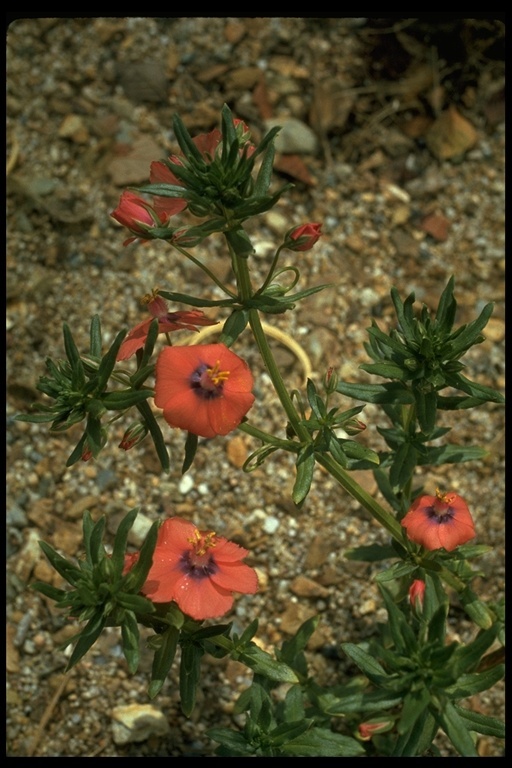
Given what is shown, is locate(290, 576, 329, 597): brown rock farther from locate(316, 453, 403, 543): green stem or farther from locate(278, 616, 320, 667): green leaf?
locate(316, 453, 403, 543): green stem

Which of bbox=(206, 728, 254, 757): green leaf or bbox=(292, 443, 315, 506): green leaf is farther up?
bbox=(292, 443, 315, 506): green leaf

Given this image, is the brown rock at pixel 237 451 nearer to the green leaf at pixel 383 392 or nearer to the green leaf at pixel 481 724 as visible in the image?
the green leaf at pixel 383 392

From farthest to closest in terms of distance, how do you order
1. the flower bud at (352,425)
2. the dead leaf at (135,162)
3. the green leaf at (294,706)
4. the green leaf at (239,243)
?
the dead leaf at (135,162) → the green leaf at (294,706) → the flower bud at (352,425) → the green leaf at (239,243)

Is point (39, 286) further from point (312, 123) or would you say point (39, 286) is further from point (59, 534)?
point (312, 123)

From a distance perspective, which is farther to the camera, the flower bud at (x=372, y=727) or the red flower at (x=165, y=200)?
the flower bud at (x=372, y=727)

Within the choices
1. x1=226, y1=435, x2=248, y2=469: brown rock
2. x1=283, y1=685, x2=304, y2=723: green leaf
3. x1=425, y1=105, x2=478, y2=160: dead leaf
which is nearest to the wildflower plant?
x1=283, y1=685, x2=304, y2=723: green leaf

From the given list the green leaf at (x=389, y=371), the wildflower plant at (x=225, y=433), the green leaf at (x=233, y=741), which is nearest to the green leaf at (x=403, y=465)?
the wildflower plant at (x=225, y=433)
